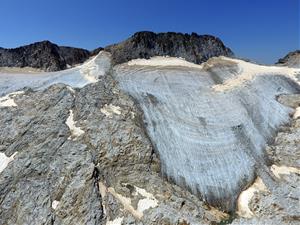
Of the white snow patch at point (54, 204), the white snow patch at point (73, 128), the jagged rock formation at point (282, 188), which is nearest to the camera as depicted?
the white snow patch at point (54, 204)

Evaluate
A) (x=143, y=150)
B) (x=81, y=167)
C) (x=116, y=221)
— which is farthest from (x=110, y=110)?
(x=116, y=221)

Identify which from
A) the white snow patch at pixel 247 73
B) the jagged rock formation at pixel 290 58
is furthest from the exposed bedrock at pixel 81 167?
the jagged rock formation at pixel 290 58

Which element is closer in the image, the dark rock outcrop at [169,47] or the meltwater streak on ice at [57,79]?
the meltwater streak on ice at [57,79]

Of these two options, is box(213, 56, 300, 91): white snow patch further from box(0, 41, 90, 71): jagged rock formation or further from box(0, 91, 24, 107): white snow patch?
box(0, 41, 90, 71): jagged rock formation

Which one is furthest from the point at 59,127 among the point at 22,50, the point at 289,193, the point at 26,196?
the point at 22,50

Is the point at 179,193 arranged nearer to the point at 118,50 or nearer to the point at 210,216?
the point at 210,216

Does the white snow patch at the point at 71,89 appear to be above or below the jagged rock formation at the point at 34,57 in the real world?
below

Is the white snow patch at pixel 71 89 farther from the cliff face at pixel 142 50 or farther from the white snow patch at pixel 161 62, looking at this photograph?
the white snow patch at pixel 161 62
